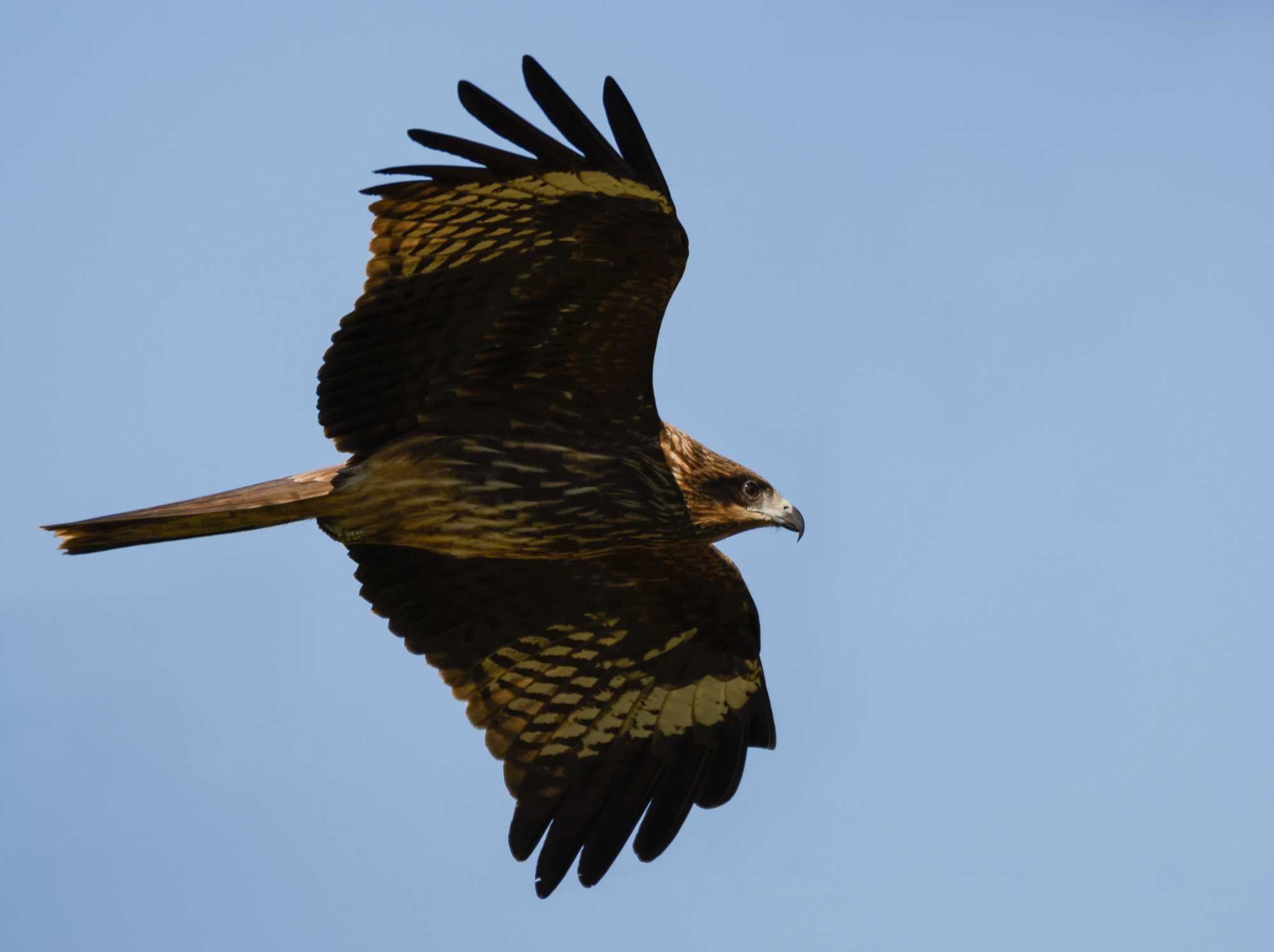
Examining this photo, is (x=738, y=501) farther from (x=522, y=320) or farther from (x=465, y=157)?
(x=465, y=157)

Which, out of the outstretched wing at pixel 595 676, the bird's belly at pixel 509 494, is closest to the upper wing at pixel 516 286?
the bird's belly at pixel 509 494

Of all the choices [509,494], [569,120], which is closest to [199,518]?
[509,494]

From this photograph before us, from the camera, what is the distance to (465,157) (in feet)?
22.9

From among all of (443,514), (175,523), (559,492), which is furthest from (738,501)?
(175,523)

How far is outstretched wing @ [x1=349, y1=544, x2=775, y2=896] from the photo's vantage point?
28.3 feet

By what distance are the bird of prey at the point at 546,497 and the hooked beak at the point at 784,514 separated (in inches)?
0.5

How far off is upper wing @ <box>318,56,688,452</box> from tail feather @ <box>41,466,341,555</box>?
374 mm

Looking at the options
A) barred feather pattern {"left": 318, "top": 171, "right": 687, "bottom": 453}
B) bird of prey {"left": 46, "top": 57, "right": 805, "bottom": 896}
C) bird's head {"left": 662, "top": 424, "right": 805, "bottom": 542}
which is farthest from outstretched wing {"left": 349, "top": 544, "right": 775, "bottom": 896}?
barred feather pattern {"left": 318, "top": 171, "right": 687, "bottom": 453}

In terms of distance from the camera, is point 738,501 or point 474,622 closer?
point 738,501

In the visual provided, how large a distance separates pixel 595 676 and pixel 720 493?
1466mm

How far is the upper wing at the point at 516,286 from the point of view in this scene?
7.01m

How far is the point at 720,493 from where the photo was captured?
816 centimetres

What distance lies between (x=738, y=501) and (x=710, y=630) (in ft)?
3.41

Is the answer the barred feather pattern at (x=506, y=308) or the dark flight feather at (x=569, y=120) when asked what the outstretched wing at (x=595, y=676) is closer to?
the barred feather pattern at (x=506, y=308)
